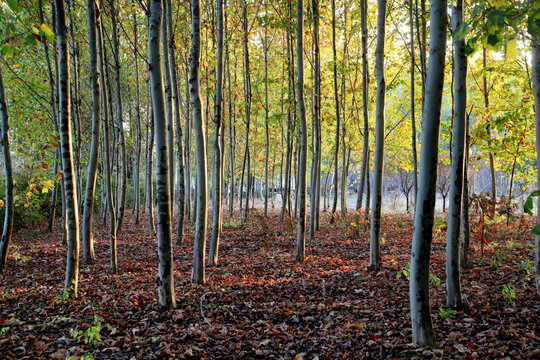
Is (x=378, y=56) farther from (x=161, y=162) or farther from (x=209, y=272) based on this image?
(x=209, y=272)

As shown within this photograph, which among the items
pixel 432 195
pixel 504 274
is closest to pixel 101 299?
pixel 432 195

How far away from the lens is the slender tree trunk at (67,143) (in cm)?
441

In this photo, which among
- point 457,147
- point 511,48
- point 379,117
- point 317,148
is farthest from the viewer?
point 317,148

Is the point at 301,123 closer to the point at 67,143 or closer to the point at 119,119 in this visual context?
the point at 67,143

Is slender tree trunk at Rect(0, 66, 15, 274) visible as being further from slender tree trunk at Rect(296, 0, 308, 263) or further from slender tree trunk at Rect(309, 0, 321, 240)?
slender tree trunk at Rect(309, 0, 321, 240)

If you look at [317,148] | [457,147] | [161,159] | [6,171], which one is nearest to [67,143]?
[161,159]

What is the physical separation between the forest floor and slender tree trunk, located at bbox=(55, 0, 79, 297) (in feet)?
1.68

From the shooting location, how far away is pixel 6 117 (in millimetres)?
5848

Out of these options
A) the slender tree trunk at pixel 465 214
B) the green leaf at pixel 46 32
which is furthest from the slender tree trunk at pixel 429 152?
the green leaf at pixel 46 32

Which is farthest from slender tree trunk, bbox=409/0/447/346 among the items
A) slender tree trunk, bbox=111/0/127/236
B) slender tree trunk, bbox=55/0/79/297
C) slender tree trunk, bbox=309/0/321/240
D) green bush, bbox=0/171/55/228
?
green bush, bbox=0/171/55/228

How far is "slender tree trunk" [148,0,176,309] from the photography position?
13.1ft

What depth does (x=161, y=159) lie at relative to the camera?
4.13m

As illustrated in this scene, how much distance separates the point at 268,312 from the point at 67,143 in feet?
12.8

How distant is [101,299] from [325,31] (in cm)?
1203
